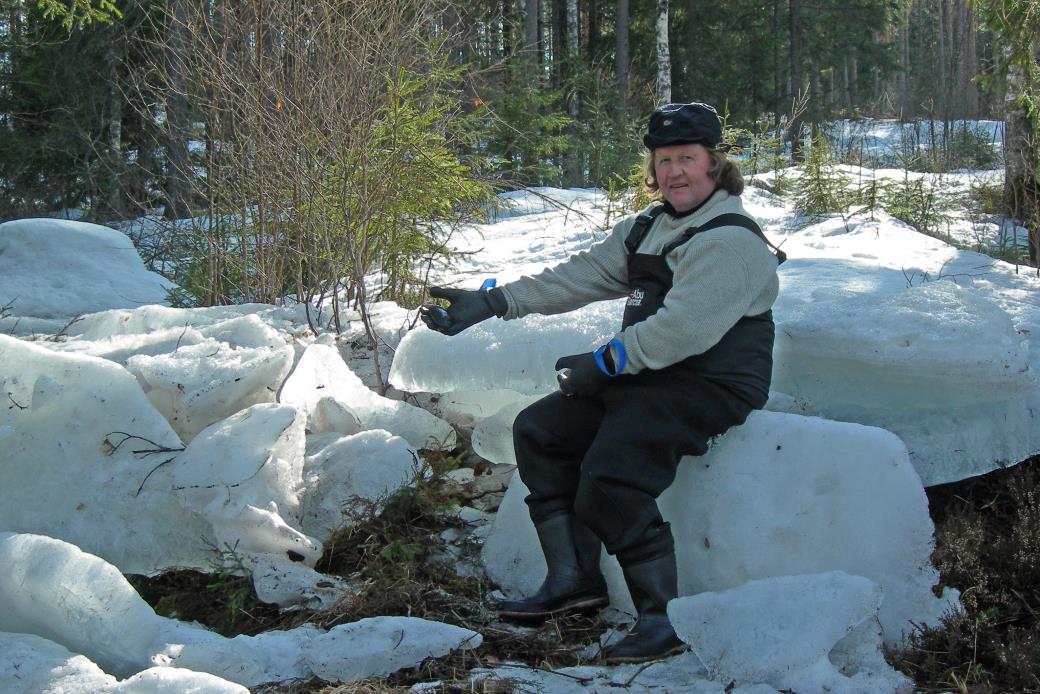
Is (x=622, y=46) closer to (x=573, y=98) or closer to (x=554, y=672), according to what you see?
(x=573, y=98)

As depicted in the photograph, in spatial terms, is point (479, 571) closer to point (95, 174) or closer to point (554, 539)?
point (554, 539)

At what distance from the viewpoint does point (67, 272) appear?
515 centimetres

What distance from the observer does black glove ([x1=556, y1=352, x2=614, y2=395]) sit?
8.75 ft

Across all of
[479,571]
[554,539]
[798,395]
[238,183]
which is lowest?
[479,571]

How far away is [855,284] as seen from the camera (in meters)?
4.23

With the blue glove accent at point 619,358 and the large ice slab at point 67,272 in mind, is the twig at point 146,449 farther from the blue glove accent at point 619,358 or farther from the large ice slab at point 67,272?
the large ice slab at point 67,272

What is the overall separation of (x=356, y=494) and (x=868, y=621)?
5.60 feet

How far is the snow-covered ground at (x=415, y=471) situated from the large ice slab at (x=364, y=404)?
13 millimetres

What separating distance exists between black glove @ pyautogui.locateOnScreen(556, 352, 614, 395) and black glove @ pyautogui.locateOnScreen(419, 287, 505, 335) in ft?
1.51

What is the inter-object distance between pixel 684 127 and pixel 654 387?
75 cm

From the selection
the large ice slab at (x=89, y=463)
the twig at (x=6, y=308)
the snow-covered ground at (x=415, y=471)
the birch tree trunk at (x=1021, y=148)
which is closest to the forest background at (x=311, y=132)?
the birch tree trunk at (x=1021, y=148)

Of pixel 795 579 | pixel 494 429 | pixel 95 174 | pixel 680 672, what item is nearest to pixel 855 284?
pixel 494 429

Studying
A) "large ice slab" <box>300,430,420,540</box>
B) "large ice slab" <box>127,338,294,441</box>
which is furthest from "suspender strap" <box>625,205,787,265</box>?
"large ice slab" <box>127,338,294,441</box>

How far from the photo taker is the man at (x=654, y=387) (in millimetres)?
2602
